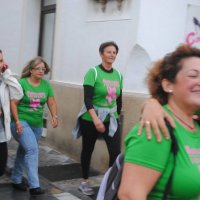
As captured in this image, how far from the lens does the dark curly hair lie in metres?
2.04

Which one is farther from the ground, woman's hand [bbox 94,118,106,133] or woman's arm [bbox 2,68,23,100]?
woman's arm [bbox 2,68,23,100]

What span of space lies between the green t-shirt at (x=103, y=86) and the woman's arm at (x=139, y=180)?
3099mm

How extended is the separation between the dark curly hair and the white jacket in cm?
295

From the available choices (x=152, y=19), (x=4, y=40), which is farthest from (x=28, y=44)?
(x=152, y=19)

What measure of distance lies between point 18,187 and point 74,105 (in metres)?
2.09

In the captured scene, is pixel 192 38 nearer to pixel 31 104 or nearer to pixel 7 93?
pixel 31 104

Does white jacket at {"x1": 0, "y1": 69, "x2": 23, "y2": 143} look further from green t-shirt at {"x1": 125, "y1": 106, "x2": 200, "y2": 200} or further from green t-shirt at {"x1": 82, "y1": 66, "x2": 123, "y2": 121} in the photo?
green t-shirt at {"x1": 125, "y1": 106, "x2": 200, "y2": 200}

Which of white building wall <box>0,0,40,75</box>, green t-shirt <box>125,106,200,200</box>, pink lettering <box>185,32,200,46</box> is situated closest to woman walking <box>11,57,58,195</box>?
pink lettering <box>185,32,200,46</box>

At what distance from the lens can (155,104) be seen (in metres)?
2.04

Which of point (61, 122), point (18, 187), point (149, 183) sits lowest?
point (18, 187)

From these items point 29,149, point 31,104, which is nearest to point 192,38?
point 31,104

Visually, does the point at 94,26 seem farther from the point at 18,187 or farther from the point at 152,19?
the point at 18,187

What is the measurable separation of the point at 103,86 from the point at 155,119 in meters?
3.05

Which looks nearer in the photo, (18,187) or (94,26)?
(18,187)
